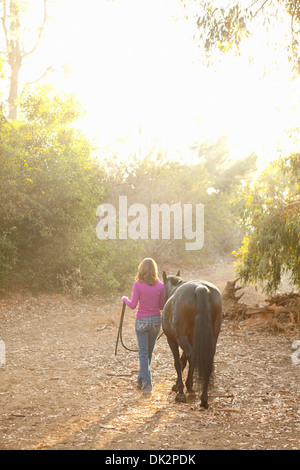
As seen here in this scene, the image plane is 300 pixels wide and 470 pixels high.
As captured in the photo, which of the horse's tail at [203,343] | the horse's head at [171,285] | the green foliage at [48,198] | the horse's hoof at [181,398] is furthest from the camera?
the green foliage at [48,198]

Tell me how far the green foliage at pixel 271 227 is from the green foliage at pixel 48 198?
5.23m

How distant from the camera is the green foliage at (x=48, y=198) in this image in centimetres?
1229

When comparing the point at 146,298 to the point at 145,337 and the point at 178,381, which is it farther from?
the point at 178,381

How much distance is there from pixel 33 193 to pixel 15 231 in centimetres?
119

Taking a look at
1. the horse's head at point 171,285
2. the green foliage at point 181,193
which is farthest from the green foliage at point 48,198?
the horse's head at point 171,285

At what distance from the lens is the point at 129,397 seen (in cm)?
568

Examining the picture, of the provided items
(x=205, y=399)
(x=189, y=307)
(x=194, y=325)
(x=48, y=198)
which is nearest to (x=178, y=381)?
(x=205, y=399)

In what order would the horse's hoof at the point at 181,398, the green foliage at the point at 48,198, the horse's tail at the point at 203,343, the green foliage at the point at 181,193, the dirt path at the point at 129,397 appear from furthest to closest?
the green foliage at the point at 181,193 → the green foliage at the point at 48,198 → the horse's hoof at the point at 181,398 → the horse's tail at the point at 203,343 → the dirt path at the point at 129,397

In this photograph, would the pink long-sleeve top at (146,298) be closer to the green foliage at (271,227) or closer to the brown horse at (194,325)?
the brown horse at (194,325)

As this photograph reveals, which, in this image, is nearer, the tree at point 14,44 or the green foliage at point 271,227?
the green foliage at point 271,227

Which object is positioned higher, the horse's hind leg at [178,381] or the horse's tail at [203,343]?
the horse's tail at [203,343]

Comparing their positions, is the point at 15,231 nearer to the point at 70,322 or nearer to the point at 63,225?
the point at 63,225

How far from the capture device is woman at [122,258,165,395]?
5715 millimetres

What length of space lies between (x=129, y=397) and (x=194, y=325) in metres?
1.36
